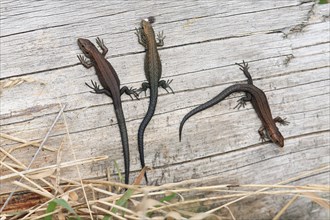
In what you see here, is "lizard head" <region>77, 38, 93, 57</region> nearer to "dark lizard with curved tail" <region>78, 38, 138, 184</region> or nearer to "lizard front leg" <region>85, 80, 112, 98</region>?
"dark lizard with curved tail" <region>78, 38, 138, 184</region>

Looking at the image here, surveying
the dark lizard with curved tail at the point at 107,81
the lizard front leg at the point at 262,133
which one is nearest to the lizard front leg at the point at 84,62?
the dark lizard with curved tail at the point at 107,81

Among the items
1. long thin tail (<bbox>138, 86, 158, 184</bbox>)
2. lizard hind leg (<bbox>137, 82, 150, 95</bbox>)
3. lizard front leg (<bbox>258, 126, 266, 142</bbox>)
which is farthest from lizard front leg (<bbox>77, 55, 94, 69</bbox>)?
lizard front leg (<bbox>258, 126, 266, 142</bbox>)

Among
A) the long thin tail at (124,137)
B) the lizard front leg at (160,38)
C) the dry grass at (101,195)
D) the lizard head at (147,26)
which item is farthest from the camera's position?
the lizard front leg at (160,38)

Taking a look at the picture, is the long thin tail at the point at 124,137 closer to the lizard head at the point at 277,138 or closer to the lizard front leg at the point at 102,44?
the lizard front leg at the point at 102,44

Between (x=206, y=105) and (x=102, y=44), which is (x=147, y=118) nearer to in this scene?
(x=206, y=105)

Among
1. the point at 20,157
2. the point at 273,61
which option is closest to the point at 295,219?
the point at 273,61

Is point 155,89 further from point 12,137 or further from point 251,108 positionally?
point 12,137

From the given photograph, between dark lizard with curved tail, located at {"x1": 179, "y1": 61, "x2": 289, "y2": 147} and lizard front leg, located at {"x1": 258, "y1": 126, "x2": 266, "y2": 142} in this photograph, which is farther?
lizard front leg, located at {"x1": 258, "y1": 126, "x2": 266, "y2": 142}
